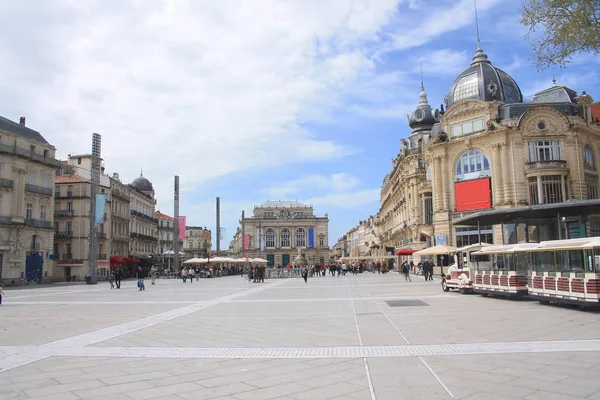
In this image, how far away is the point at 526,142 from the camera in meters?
42.0

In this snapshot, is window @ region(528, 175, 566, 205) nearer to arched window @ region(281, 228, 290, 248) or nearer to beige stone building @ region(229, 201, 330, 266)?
beige stone building @ region(229, 201, 330, 266)

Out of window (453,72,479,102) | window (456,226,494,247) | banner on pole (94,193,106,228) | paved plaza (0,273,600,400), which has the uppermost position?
window (453,72,479,102)

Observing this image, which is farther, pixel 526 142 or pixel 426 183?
pixel 426 183

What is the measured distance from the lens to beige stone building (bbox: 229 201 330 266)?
413 feet

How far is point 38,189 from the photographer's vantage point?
46.2 metres

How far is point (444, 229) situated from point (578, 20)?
36.1 metres

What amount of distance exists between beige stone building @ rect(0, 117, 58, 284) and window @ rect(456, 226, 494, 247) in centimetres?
4072

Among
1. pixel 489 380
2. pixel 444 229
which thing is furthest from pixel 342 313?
pixel 444 229

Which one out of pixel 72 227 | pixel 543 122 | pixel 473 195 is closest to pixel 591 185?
pixel 543 122

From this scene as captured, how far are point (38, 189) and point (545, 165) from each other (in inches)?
1873

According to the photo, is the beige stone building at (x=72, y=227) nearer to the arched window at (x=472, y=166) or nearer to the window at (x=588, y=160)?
the arched window at (x=472, y=166)

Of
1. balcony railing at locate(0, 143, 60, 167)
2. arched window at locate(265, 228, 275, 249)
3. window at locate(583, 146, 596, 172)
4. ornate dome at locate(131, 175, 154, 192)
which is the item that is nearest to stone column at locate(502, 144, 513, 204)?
window at locate(583, 146, 596, 172)

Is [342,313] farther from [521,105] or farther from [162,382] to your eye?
[521,105]

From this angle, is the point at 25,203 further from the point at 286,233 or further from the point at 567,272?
the point at 286,233
